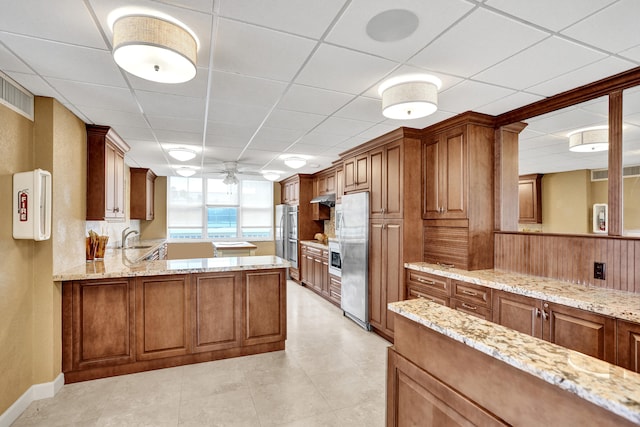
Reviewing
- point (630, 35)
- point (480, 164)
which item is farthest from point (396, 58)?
point (480, 164)

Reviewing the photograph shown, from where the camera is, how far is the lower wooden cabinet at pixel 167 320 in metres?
2.72

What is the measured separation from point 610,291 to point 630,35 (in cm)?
167

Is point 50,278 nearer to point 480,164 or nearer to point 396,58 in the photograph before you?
point 396,58

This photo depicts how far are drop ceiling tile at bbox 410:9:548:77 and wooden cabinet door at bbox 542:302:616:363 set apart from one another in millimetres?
1715

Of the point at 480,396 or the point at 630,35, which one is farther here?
the point at 630,35

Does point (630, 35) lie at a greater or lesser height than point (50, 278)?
greater

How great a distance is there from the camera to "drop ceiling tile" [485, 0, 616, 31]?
1.44 metres

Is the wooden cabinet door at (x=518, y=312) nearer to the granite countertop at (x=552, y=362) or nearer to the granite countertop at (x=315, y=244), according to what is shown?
the granite countertop at (x=552, y=362)

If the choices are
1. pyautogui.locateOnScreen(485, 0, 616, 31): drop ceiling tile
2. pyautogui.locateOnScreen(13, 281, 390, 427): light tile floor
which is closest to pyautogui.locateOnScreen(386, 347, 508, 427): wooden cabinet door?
pyautogui.locateOnScreen(13, 281, 390, 427): light tile floor

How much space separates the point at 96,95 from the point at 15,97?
51 cm

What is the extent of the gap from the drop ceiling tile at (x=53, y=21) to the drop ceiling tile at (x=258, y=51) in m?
0.64

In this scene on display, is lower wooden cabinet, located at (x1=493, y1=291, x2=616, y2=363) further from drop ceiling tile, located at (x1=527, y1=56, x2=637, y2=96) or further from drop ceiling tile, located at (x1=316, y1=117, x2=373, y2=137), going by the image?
drop ceiling tile, located at (x1=316, y1=117, x2=373, y2=137)

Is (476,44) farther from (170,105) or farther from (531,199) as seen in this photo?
(531,199)

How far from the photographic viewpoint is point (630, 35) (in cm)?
166
